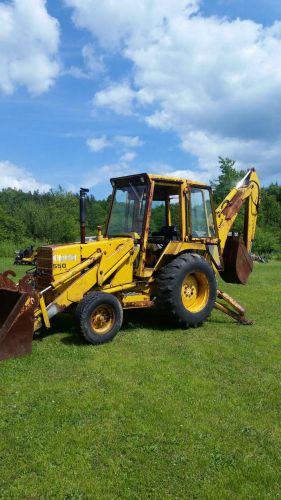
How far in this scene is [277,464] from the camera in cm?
385

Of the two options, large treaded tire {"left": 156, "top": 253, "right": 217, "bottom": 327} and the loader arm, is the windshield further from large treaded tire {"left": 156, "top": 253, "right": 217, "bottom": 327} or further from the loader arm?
the loader arm

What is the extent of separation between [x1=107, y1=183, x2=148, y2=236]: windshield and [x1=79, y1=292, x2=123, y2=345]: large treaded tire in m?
1.60

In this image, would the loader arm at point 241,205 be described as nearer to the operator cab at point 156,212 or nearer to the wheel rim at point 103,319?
the operator cab at point 156,212

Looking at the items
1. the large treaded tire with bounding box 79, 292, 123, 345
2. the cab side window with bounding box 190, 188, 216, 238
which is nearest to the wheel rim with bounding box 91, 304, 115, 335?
the large treaded tire with bounding box 79, 292, 123, 345

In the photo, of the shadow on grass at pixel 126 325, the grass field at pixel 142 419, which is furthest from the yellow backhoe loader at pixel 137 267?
the grass field at pixel 142 419

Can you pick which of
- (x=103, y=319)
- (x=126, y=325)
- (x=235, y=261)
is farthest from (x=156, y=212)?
(x=103, y=319)

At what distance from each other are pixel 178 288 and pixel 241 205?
3.30 meters

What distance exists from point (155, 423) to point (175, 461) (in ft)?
2.16

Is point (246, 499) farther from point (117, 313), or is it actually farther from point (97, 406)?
point (117, 313)

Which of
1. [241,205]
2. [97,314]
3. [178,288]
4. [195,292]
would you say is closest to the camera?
[97,314]

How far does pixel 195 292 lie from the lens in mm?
8656

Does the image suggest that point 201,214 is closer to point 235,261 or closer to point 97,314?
point 235,261

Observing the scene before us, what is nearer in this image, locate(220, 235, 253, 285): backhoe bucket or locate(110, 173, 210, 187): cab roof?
locate(110, 173, 210, 187): cab roof

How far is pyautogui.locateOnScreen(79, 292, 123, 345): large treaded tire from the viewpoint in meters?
6.79
